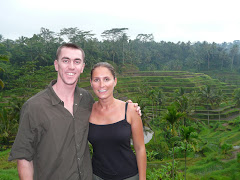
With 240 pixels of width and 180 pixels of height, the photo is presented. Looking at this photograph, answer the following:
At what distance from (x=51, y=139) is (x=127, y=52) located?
208 feet

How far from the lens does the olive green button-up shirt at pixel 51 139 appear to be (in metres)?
2.14

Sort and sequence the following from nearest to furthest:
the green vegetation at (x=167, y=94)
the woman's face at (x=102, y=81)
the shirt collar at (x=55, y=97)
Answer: the shirt collar at (x=55, y=97) → the woman's face at (x=102, y=81) → the green vegetation at (x=167, y=94)

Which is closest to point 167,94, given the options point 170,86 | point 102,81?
point 170,86

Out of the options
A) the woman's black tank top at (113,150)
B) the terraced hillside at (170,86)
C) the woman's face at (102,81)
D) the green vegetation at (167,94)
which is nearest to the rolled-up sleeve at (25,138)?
the woman's black tank top at (113,150)

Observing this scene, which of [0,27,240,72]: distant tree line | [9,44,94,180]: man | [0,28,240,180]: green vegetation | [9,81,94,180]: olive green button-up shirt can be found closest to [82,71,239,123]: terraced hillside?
[0,28,240,180]: green vegetation

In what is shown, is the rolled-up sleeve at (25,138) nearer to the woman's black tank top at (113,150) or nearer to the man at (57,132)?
the man at (57,132)

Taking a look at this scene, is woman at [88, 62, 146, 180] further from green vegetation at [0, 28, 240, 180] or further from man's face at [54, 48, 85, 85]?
green vegetation at [0, 28, 240, 180]

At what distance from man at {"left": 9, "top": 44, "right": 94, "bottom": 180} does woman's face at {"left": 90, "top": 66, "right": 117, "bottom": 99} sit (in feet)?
0.80

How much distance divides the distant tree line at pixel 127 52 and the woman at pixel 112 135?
42881 mm

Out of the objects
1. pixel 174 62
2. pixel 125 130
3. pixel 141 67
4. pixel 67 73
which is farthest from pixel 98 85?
pixel 174 62

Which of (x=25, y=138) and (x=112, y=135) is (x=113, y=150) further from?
(x=25, y=138)

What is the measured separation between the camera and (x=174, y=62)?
71.6 meters

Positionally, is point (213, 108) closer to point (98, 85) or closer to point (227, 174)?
point (227, 174)

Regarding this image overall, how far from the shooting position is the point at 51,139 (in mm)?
2277
